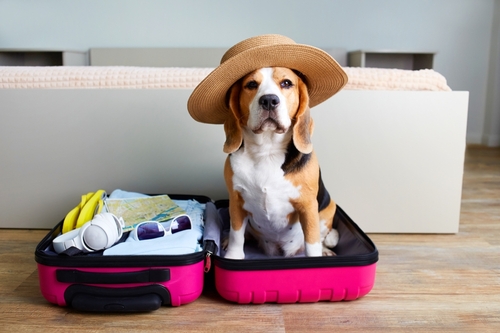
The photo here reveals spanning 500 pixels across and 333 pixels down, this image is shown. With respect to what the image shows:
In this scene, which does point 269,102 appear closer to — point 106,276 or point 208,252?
point 208,252

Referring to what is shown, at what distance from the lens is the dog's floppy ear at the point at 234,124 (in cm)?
132

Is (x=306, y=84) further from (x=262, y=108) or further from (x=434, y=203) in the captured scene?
(x=434, y=203)

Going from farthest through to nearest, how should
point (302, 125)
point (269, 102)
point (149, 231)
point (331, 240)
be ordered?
point (331, 240)
point (149, 231)
point (302, 125)
point (269, 102)

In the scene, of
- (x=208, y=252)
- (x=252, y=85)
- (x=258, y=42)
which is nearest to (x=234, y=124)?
(x=252, y=85)

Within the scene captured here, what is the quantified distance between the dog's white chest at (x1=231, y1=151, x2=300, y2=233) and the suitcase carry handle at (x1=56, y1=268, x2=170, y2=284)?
344mm

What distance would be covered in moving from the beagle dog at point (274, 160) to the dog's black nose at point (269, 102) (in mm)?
45

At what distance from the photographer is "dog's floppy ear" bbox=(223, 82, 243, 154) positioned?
1.32 m

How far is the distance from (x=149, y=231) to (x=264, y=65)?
647 mm

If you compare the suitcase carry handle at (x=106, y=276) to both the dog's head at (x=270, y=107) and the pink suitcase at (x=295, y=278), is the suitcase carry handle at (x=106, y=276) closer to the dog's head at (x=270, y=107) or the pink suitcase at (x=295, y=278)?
the pink suitcase at (x=295, y=278)

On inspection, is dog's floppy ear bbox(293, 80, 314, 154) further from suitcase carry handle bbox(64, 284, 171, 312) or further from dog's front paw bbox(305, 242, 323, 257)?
suitcase carry handle bbox(64, 284, 171, 312)

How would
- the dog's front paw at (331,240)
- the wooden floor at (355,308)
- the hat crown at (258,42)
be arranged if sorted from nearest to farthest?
1. the wooden floor at (355,308)
2. the hat crown at (258,42)
3. the dog's front paw at (331,240)

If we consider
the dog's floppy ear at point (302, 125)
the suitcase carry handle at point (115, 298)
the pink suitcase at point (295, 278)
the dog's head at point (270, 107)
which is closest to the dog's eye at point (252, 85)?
the dog's head at point (270, 107)

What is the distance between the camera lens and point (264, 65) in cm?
127

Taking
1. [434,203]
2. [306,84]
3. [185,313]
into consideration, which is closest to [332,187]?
[434,203]
